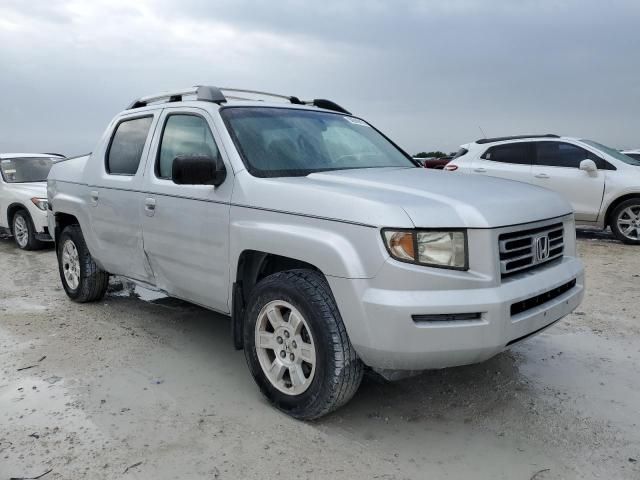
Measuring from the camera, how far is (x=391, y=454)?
9.49 feet

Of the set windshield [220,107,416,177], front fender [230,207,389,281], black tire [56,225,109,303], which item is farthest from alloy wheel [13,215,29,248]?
front fender [230,207,389,281]

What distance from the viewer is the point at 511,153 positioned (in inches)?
391

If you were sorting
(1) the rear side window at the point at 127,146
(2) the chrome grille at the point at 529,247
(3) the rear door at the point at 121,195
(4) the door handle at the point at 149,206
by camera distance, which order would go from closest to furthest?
(2) the chrome grille at the point at 529,247
(4) the door handle at the point at 149,206
(3) the rear door at the point at 121,195
(1) the rear side window at the point at 127,146

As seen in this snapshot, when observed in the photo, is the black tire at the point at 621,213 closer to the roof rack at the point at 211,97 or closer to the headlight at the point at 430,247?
the roof rack at the point at 211,97

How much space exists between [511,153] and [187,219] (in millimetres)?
7532

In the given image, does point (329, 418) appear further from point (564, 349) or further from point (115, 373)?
point (564, 349)

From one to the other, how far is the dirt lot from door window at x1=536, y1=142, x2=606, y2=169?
5.15m

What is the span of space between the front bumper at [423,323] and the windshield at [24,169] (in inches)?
344

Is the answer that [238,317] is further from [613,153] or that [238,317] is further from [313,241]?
[613,153]

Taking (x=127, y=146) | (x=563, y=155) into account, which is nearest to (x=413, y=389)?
(x=127, y=146)

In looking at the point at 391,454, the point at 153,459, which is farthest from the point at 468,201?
the point at 153,459

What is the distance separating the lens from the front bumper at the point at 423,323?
2.70 meters

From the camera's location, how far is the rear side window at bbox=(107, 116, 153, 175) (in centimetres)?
452

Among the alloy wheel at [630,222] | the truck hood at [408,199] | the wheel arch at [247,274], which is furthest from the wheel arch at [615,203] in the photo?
the wheel arch at [247,274]
